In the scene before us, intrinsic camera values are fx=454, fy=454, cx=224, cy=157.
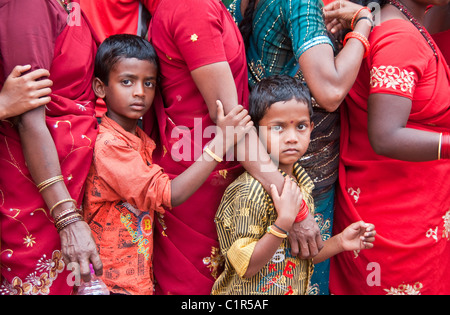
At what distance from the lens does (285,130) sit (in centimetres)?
207

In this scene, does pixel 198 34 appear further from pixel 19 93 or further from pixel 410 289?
pixel 410 289

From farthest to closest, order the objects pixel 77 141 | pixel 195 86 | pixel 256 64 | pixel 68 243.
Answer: pixel 256 64 → pixel 195 86 → pixel 77 141 → pixel 68 243

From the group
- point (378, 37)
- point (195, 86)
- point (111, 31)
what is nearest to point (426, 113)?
point (378, 37)

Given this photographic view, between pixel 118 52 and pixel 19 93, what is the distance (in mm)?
485

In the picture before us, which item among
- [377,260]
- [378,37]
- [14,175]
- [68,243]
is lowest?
[377,260]

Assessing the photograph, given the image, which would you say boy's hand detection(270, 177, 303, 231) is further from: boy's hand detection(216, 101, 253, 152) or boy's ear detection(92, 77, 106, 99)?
boy's ear detection(92, 77, 106, 99)

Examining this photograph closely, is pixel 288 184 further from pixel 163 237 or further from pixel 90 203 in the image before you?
pixel 90 203

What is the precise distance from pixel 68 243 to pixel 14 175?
394 millimetres

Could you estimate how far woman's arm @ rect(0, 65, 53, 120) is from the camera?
180 centimetres

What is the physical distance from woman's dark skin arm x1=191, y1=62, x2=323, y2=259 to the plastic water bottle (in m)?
0.82

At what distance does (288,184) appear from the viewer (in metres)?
2.01

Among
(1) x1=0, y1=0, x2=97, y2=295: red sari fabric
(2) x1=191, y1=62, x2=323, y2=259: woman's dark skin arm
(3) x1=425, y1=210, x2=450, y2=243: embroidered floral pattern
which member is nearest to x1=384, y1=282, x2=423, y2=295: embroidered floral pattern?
(3) x1=425, y1=210, x2=450, y2=243: embroidered floral pattern

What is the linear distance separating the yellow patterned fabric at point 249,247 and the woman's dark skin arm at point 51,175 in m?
0.57

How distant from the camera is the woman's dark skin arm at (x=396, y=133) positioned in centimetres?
215
